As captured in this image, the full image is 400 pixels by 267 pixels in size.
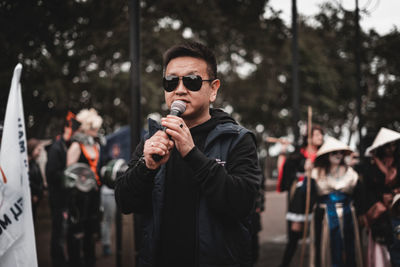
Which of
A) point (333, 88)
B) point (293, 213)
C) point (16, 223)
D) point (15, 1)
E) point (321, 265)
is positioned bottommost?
point (321, 265)

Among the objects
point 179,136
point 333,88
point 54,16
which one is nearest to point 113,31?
point 54,16

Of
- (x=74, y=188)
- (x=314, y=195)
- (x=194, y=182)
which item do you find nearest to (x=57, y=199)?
(x=74, y=188)

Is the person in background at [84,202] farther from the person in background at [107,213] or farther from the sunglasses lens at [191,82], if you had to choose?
the sunglasses lens at [191,82]

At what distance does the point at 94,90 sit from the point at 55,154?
6385 mm

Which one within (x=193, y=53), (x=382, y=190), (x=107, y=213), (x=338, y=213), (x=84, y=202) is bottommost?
(x=107, y=213)

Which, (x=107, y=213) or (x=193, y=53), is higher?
(x=193, y=53)

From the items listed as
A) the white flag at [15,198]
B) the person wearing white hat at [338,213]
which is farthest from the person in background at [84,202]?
the person wearing white hat at [338,213]

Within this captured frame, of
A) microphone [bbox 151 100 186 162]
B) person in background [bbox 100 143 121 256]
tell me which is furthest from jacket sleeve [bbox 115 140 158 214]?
person in background [bbox 100 143 121 256]

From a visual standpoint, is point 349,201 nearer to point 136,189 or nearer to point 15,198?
point 136,189

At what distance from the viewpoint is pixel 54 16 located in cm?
512

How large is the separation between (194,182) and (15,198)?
4.29ft

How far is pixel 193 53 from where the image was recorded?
2031mm

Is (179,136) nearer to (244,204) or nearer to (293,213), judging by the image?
(244,204)

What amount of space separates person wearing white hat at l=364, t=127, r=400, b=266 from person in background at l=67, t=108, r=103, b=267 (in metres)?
3.31
